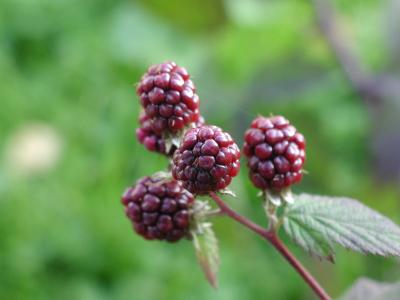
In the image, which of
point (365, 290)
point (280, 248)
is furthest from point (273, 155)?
point (365, 290)

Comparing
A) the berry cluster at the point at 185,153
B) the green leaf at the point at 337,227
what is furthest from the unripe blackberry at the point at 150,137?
the green leaf at the point at 337,227

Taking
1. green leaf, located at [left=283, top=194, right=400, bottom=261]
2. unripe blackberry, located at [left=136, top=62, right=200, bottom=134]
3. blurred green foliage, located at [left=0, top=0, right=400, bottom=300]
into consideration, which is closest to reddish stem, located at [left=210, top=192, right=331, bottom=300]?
green leaf, located at [left=283, top=194, right=400, bottom=261]

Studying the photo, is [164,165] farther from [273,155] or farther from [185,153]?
[185,153]

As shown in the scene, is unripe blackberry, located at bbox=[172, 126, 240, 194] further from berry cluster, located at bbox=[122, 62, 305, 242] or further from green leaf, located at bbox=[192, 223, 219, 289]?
green leaf, located at bbox=[192, 223, 219, 289]

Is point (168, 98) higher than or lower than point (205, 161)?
higher

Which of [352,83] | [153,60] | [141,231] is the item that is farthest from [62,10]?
[141,231]

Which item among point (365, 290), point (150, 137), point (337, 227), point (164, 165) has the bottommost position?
point (365, 290)

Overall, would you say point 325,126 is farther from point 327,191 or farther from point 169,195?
point 169,195
